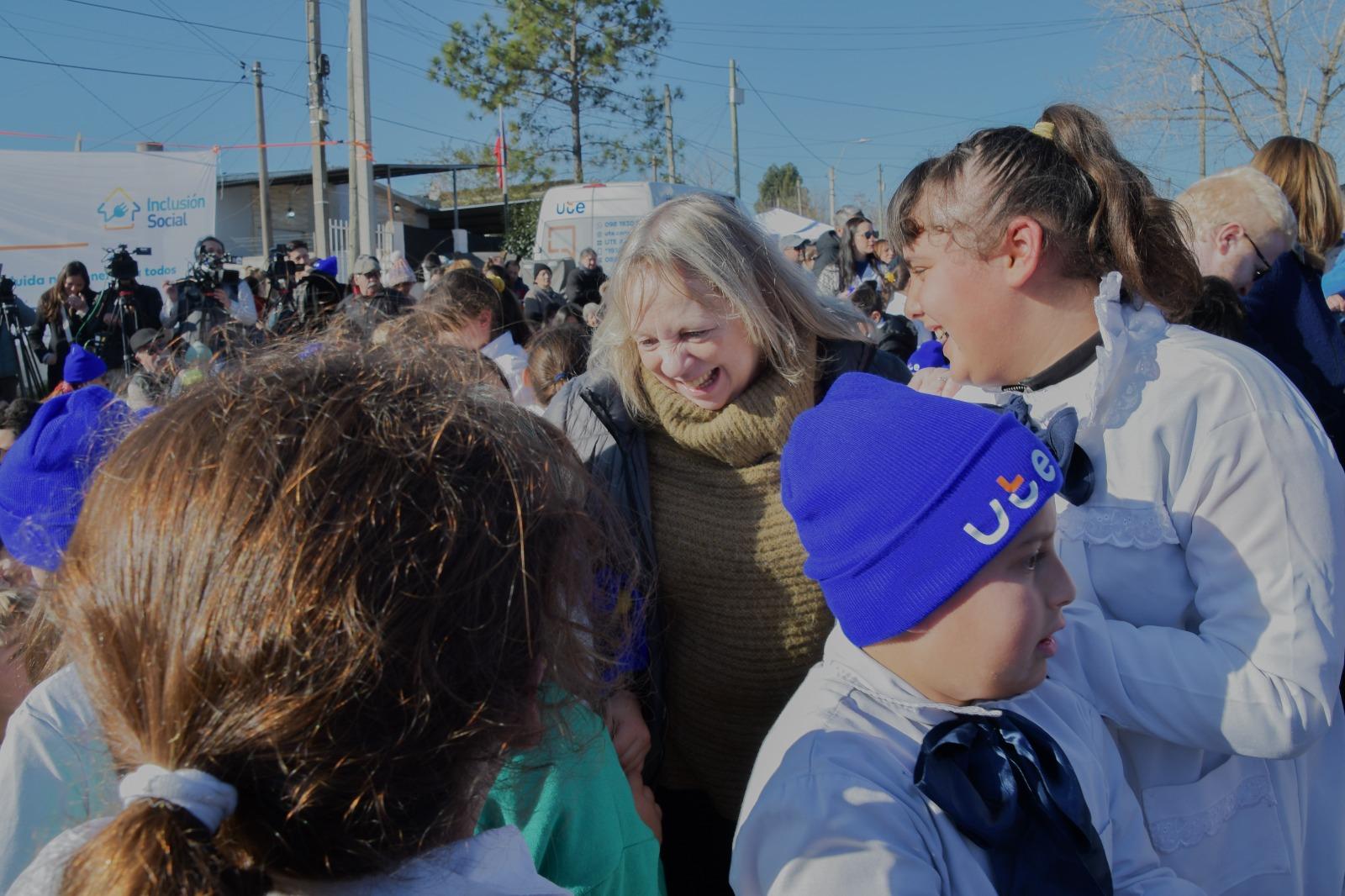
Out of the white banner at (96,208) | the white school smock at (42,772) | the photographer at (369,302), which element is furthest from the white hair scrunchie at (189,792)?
the white banner at (96,208)

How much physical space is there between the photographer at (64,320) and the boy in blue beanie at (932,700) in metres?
9.03

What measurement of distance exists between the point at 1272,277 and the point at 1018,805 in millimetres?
2442

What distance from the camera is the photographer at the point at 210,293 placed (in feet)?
26.3

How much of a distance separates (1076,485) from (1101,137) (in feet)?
2.15

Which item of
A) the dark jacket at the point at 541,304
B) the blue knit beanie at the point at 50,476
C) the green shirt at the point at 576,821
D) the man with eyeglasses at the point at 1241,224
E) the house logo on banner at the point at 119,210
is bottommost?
the green shirt at the point at 576,821

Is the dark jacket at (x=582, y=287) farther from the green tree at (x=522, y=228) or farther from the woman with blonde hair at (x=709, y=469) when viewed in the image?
the green tree at (x=522, y=228)

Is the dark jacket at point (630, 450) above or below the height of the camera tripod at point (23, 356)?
below

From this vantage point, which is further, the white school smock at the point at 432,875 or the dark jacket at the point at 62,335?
the dark jacket at the point at 62,335

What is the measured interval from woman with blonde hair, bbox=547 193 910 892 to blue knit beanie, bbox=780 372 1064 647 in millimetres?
721

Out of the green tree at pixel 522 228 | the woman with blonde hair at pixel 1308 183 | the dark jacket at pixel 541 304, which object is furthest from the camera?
the green tree at pixel 522 228

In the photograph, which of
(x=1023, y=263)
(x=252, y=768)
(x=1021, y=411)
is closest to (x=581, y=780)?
(x=252, y=768)

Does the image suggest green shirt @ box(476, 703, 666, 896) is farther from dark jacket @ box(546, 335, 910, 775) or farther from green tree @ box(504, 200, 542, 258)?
green tree @ box(504, 200, 542, 258)

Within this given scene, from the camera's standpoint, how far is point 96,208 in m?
12.4

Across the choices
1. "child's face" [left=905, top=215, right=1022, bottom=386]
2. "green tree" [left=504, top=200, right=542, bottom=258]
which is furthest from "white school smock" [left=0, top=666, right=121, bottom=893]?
"green tree" [left=504, top=200, right=542, bottom=258]
